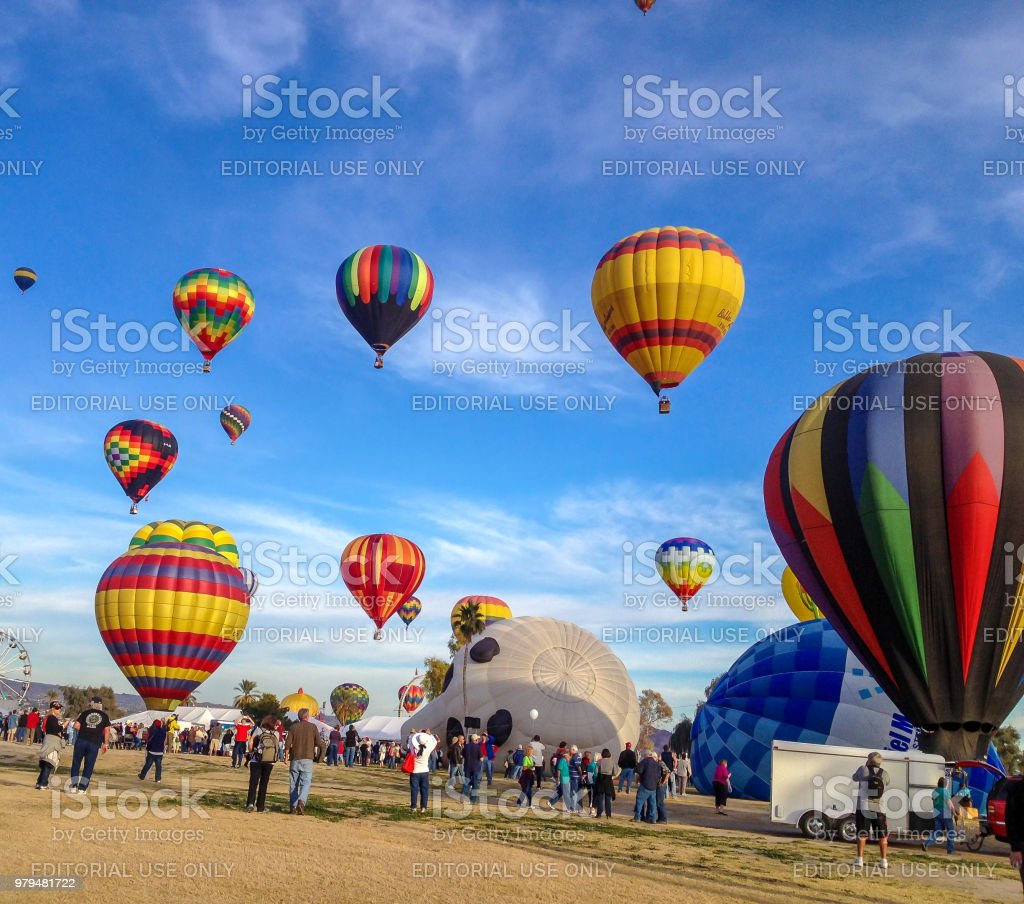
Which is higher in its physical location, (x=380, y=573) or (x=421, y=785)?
(x=380, y=573)

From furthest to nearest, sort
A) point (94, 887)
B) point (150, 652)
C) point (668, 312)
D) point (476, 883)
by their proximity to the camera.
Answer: point (150, 652) < point (668, 312) < point (476, 883) < point (94, 887)

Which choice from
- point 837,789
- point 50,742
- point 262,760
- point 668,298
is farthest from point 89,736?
Result: point 668,298

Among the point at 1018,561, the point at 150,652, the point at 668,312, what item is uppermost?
the point at 668,312

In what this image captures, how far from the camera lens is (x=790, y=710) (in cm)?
2664

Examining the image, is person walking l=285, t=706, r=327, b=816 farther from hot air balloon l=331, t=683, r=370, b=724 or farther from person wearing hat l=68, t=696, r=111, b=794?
hot air balloon l=331, t=683, r=370, b=724

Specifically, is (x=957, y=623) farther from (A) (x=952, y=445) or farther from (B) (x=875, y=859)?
(B) (x=875, y=859)

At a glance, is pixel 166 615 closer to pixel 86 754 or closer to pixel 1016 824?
pixel 86 754

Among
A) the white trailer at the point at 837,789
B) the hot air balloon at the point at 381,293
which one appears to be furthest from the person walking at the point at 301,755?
the hot air balloon at the point at 381,293

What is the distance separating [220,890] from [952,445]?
16.8 m

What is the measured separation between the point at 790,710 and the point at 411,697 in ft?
178

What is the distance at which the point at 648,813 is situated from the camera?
18250 mm

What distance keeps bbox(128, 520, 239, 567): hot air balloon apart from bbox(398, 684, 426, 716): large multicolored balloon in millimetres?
22729

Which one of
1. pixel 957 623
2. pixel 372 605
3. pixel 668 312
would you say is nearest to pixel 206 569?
pixel 372 605

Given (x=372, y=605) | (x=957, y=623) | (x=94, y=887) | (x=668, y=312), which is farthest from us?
(x=372, y=605)
